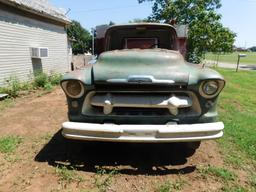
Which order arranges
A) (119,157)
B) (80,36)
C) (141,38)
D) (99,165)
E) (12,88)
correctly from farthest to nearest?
(80,36)
(12,88)
(141,38)
(119,157)
(99,165)

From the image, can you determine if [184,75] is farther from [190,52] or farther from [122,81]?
[190,52]

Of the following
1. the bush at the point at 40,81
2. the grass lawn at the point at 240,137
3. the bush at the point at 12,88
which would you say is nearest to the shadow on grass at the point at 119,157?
the grass lawn at the point at 240,137

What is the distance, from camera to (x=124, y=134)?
2.88 metres

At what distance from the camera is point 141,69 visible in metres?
3.19

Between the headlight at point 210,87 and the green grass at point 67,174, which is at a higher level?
the headlight at point 210,87

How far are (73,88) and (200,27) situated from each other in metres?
13.6

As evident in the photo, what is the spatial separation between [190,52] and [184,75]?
13.4 meters

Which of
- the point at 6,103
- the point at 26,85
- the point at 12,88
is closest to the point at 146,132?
the point at 6,103

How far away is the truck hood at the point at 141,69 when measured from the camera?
299cm

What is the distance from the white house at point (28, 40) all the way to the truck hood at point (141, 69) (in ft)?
20.8

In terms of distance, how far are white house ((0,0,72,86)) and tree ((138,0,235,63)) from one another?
7.03 metres

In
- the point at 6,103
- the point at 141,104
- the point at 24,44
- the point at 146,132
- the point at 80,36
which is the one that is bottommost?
the point at 6,103

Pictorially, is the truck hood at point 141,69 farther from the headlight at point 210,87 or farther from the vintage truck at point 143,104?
the headlight at point 210,87

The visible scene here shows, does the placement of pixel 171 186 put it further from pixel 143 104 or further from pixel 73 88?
pixel 73 88
